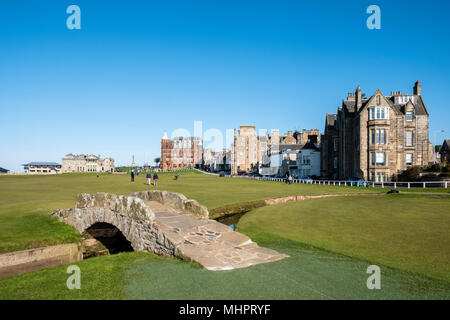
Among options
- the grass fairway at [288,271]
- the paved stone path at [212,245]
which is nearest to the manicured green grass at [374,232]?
the grass fairway at [288,271]

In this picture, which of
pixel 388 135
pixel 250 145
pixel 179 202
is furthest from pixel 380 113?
pixel 250 145

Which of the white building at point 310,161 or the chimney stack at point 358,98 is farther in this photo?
the white building at point 310,161

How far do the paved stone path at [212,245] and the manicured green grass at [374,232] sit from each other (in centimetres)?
176

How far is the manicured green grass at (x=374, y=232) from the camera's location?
8.80m

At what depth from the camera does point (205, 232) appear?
36.5ft

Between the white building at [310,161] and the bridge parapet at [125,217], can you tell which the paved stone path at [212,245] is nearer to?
the bridge parapet at [125,217]

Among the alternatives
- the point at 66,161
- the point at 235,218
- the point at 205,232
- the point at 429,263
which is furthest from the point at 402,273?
the point at 66,161

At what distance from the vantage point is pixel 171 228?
432 inches

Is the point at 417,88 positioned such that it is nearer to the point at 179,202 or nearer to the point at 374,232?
the point at 374,232
